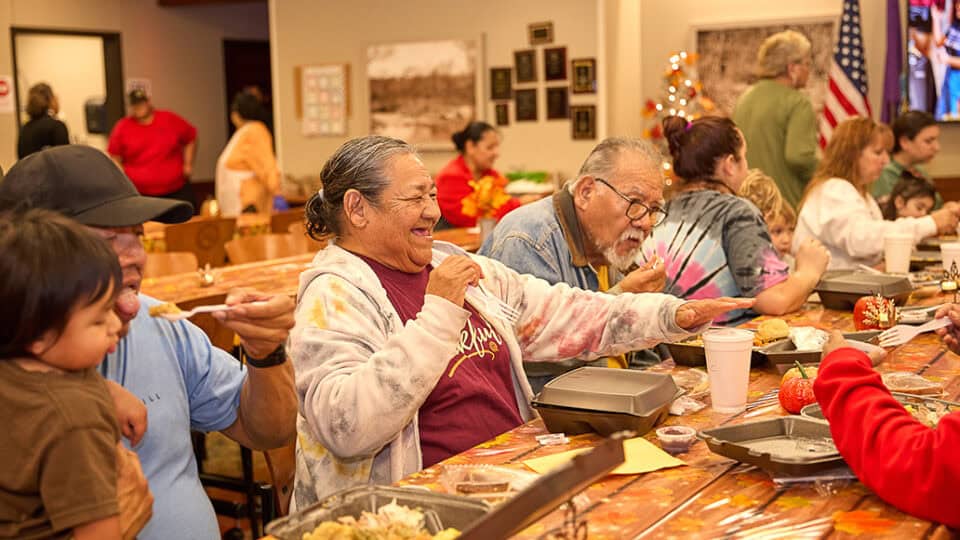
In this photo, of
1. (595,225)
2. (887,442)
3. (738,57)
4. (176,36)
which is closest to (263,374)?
(887,442)

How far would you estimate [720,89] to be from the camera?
9453mm

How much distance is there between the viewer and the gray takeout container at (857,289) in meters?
3.71

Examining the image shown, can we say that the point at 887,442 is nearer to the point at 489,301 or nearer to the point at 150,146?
the point at 489,301

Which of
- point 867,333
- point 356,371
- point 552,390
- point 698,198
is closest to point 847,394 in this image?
point 552,390

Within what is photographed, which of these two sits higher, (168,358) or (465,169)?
(465,169)

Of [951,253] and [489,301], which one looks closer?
[489,301]

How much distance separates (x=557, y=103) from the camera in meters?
9.70

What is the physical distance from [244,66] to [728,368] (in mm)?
12016

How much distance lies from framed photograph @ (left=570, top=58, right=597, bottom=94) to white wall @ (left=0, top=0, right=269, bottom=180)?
5.24 metres

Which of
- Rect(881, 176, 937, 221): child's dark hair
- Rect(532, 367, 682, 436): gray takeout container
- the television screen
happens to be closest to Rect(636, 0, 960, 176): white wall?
the television screen

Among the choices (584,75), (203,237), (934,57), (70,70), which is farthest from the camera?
(70,70)

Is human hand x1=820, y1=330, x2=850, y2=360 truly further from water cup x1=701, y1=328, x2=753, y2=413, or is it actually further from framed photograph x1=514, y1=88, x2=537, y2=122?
framed photograph x1=514, y1=88, x2=537, y2=122

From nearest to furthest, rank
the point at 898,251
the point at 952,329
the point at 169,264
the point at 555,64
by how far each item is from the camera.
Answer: the point at 952,329
the point at 898,251
the point at 169,264
the point at 555,64

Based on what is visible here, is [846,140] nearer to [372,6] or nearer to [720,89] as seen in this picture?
[720,89]
